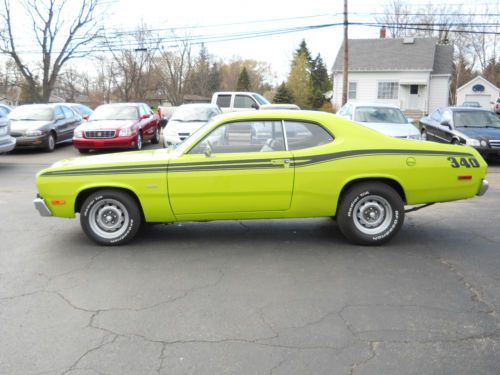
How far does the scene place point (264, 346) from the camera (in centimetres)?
321

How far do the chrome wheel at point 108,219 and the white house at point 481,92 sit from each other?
44635mm

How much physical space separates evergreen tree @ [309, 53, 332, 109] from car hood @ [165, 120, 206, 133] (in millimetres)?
31402

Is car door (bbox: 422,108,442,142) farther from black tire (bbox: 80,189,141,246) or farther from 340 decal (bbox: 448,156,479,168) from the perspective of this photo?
black tire (bbox: 80,189,141,246)

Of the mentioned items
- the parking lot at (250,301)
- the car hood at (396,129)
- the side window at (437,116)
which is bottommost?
the parking lot at (250,301)

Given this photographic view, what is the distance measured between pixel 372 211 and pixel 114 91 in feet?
179

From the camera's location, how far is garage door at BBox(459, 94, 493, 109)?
43.4 meters

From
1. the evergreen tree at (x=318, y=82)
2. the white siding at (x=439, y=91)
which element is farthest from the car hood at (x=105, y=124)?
the evergreen tree at (x=318, y=82)

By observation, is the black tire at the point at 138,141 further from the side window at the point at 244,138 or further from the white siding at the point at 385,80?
the white siding at the point at 385,80

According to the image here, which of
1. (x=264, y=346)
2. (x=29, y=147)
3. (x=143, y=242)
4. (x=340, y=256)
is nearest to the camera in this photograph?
(x=264, y=346)

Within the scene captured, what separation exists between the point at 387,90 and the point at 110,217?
3365cm

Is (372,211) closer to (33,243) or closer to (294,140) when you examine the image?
(294,140)

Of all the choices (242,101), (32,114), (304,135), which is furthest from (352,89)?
(304,135)

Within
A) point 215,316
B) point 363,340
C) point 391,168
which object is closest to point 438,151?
point 391,168

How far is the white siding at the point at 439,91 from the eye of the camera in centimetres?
3522
